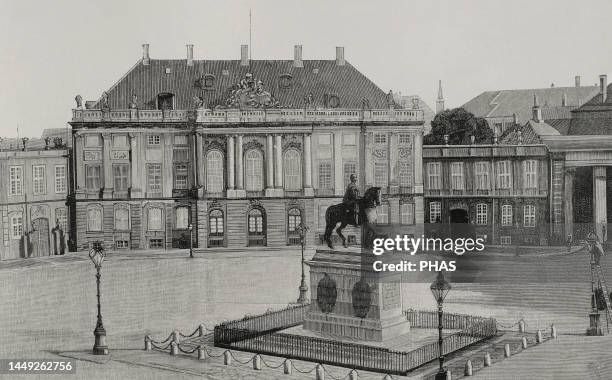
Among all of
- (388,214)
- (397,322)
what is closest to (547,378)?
(397,322)

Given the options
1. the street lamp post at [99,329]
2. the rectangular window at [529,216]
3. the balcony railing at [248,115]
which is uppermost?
the balcony railing at [248,115]

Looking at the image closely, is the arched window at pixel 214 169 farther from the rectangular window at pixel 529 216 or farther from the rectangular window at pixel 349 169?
the rectangular window at pixel 529 216

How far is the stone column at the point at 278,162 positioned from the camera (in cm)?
2456

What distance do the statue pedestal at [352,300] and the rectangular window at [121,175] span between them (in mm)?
9167

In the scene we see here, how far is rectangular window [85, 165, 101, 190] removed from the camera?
23.9 m

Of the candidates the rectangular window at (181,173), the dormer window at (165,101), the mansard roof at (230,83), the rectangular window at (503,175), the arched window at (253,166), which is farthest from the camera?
the dormer window at (165,101)

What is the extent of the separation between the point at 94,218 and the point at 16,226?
2348 millimetres

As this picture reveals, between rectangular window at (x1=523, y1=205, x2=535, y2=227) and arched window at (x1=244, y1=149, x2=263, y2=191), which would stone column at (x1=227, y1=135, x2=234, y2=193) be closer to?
arched window at (x1=244, y1=149, x2=263, y2=191)

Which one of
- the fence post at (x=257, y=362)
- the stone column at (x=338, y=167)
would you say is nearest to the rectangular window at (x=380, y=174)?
the stone column at (x=338, y=167)

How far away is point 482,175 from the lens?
2547 cm

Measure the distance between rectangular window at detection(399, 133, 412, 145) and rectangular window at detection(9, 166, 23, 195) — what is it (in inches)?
402

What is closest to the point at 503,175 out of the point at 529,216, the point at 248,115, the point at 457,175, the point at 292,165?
the point at 457,175

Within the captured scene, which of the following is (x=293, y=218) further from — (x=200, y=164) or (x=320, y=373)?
(x=320, y=373)

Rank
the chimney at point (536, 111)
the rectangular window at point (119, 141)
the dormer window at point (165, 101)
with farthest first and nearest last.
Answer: the dormer window at point (165, 101)
the rectangular window at point (119, 141)
the chimney at point (536, 111)
